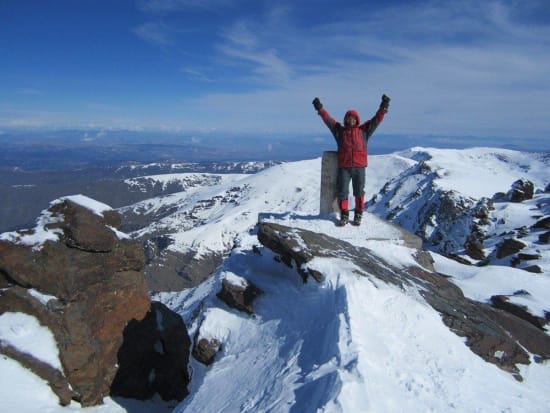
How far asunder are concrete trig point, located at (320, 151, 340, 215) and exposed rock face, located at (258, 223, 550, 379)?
146 inches

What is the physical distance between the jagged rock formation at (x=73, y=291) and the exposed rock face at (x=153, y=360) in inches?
15.7

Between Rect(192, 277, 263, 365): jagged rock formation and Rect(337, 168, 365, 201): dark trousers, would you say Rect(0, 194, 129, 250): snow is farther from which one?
Rect(337, 168, 365, 201): dark trousers

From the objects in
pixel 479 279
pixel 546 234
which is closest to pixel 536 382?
pixel 479 279

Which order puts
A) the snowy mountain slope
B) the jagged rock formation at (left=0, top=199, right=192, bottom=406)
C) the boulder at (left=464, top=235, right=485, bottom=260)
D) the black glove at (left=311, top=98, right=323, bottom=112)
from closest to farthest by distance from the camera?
the snowy mountain slope → the jagged rock formation at (left=0, top=199, right=192, bottom=406) → the black glove at (left=311, top=98, right=323, bottom=112) → the boulder at (left=464, top=235, right=485, bottom=260)

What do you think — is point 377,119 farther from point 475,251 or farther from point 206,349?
point 475,251

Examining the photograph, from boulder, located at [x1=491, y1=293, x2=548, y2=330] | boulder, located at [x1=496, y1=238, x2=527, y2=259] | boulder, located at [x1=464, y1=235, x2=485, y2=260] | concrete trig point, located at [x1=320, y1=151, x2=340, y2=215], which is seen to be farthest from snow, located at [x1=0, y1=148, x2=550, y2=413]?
boulder, located at [x1=464, y1=235, x2=485, y2=260]

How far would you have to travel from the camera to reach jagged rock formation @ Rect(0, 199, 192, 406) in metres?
12.3

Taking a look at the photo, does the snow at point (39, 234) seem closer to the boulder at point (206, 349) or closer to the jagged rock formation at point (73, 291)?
the jagged rock formation at point (73, 291)

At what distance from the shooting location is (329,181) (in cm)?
1758

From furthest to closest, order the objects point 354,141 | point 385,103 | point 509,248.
Result: point 509,248
point 354,141
point 385,103

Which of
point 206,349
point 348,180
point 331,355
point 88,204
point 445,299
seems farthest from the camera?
point 348,180

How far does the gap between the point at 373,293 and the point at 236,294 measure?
4.81 meters

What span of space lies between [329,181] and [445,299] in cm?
703

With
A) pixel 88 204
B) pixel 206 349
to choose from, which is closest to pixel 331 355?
pixel 206 349
